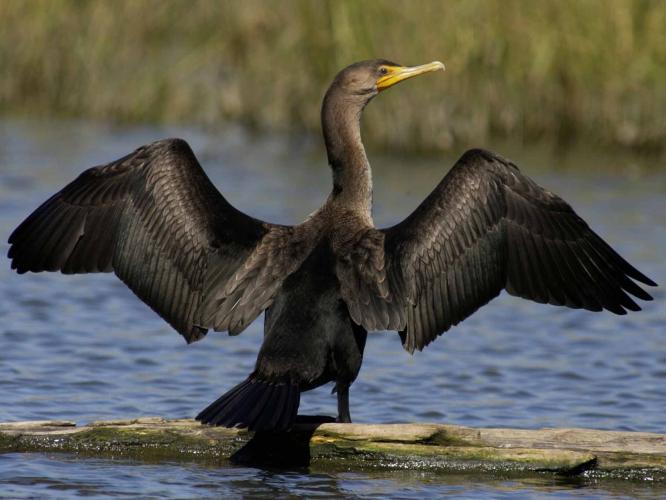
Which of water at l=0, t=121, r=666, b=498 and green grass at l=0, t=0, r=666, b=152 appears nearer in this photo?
water at l=0, t=121, r=666, b=498

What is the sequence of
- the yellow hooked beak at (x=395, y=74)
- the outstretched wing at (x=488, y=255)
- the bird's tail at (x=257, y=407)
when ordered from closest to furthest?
the bird's tail at (x=257, y=407) → the outstretched wing at (x=488, y=255) → the yellow hooked beak at (x=395, y=74)

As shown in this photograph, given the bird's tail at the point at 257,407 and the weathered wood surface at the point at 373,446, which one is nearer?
the bird's tail at the point at 257,407

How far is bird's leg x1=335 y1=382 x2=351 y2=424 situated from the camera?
661 centimetres

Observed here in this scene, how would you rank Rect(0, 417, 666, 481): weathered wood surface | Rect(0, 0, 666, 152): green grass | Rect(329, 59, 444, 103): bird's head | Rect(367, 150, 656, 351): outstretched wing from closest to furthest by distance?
Rect(0, 417, 666, 481): weathered wood surface → Rect(367, 150, 656, 351): outstretched wing → Rect(329, 59, 444, 103): bird's head → Rect(0, 0, 666, 152): green grass

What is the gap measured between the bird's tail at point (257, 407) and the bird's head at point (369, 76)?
195 centimetres

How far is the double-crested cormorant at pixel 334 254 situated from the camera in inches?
259

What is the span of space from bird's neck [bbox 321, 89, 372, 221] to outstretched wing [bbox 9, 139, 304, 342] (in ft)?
1.35

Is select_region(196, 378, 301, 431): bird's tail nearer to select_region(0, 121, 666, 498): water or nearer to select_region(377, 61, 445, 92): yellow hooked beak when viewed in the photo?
select_region(0, 121, 666, 498): water

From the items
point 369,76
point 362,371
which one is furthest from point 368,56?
point 369,76

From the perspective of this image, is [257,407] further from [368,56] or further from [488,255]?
[368,56]

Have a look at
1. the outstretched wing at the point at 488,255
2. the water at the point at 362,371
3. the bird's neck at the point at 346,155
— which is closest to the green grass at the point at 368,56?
the water at the point at 362,371

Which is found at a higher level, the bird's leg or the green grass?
the green grass

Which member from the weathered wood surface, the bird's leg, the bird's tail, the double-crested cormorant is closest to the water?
the weathered wood surface

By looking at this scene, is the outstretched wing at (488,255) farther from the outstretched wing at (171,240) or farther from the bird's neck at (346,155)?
the outstretched wing at (171,240)
